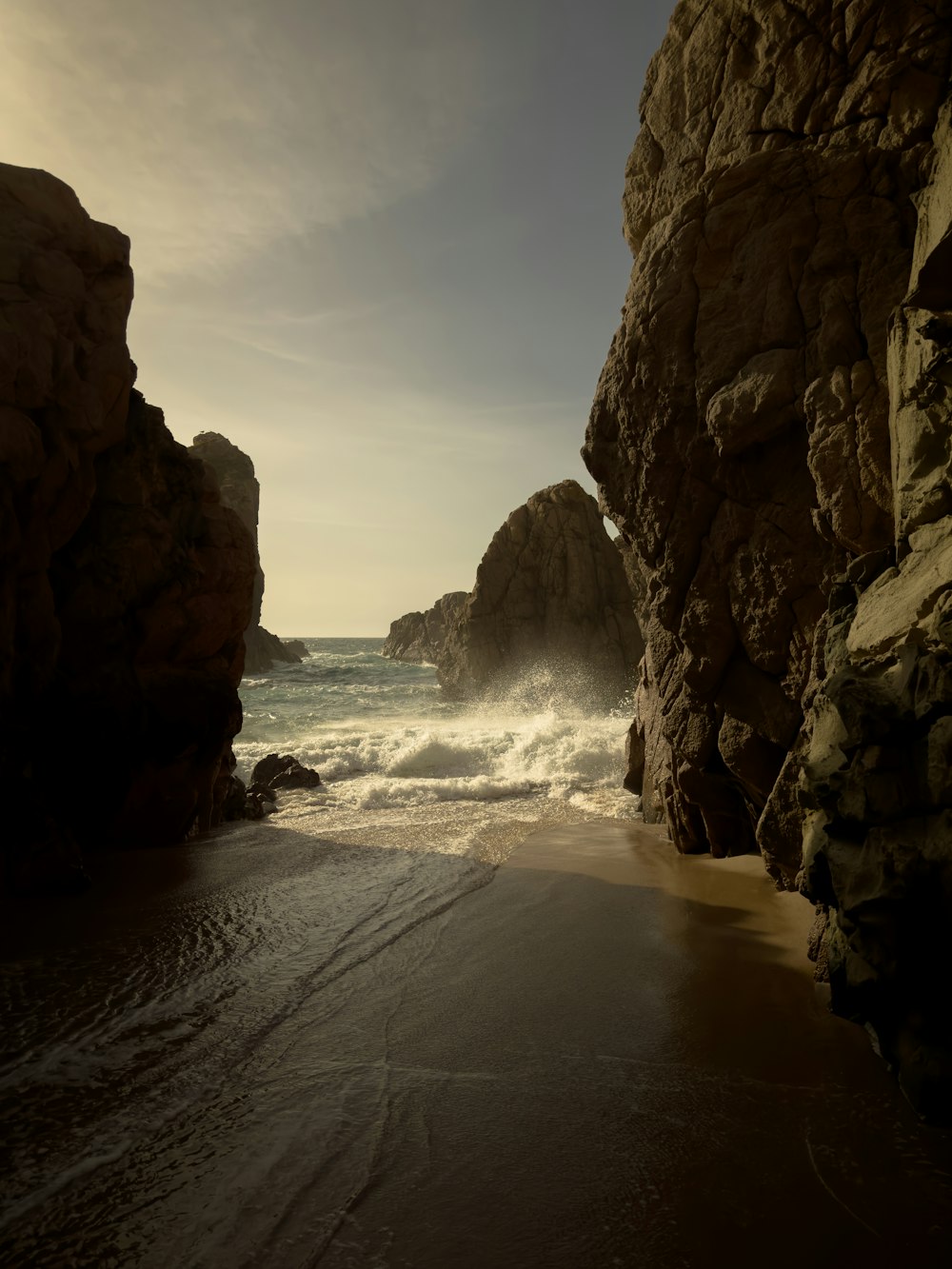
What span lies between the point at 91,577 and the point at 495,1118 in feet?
35.4

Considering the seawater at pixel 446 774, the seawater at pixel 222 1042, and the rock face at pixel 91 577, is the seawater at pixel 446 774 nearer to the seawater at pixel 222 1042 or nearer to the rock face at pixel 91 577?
the seawater at pixel 222 1042

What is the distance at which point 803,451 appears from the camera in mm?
8562

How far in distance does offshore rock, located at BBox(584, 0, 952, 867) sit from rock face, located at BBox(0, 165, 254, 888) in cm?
796

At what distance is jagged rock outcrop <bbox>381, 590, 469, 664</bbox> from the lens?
275ft

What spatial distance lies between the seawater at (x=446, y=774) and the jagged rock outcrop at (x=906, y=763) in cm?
645

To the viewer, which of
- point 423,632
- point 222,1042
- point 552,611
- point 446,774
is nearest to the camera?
point 222,1042

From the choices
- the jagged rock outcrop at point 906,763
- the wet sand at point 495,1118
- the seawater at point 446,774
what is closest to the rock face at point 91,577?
the seawater at point 446,774

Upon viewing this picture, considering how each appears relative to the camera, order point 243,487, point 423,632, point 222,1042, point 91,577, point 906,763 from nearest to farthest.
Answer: point 906,763 < point 222,1042 < point 91,577 < point 243,487 < point 423,632

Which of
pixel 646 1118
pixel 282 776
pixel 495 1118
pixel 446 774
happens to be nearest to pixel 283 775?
pixel 282 776

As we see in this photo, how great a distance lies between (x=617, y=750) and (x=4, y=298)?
684 inches

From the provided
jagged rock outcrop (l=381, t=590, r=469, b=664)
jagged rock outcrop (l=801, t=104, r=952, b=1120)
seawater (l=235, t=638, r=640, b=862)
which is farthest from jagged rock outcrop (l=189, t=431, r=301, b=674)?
jagged rock outcrop (l=801, t=104, r=952, b=1120)

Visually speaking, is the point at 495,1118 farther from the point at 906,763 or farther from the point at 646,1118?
the point at 906,763

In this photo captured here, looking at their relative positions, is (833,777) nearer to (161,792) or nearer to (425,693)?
(161,792)

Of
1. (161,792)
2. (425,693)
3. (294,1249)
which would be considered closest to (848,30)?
(294,1249)
